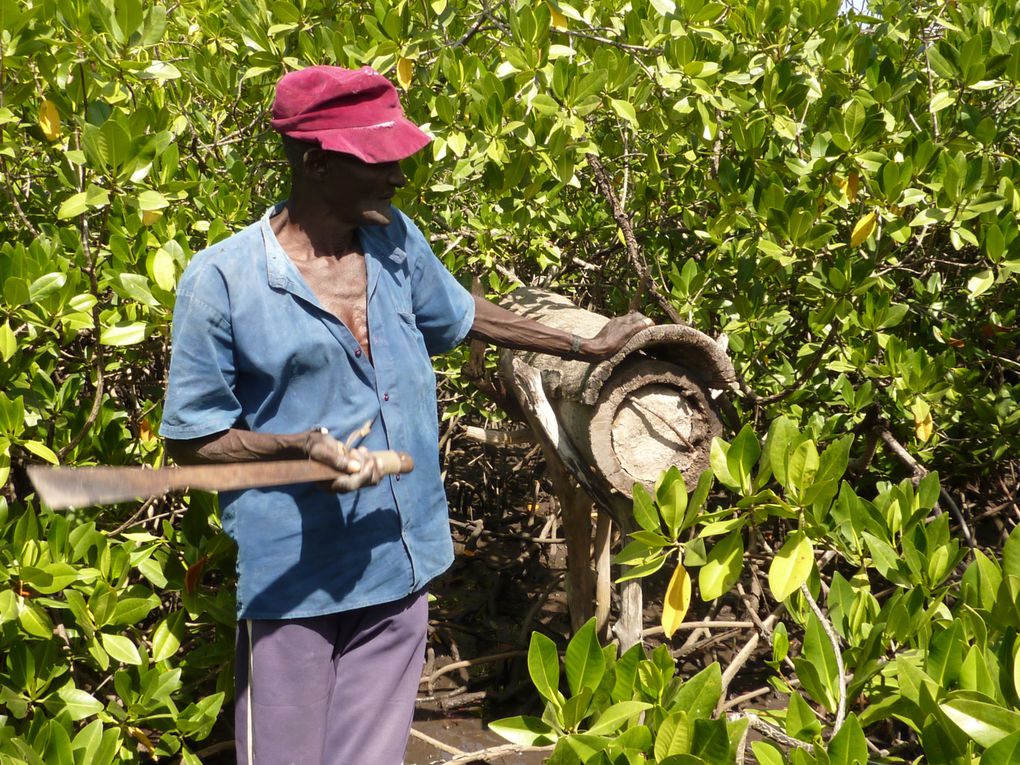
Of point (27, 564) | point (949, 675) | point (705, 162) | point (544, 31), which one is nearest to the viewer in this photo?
point (949, 675)

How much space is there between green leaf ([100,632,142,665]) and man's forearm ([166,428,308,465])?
628 millimetres

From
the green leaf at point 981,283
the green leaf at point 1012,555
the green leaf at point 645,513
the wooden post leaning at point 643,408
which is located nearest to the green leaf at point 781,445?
the green leaf at point 645,513

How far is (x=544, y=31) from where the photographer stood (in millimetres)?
2627

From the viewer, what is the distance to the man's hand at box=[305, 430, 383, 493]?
1.73 metres

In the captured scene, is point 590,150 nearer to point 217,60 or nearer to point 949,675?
point 217,60

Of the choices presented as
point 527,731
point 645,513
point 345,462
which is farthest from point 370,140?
point 527,731

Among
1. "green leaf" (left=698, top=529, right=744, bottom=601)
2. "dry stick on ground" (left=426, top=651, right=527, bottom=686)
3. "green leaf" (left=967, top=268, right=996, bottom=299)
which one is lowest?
"dry stick on ground" (left=426, top=651, right=527, bottom=686)

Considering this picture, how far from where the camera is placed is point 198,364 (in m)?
1.85

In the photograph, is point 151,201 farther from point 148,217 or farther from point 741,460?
point 741,460

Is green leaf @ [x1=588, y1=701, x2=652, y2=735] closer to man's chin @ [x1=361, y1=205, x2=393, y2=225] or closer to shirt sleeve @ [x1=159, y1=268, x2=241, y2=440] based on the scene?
shirt sleeve @ [x1=159, y1=268, x2=241, y2=440]

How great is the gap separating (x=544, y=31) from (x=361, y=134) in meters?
0.93

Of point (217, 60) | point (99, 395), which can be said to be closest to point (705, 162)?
point (217, 60)

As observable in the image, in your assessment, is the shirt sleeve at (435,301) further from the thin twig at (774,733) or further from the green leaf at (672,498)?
the thin twig at (774,733)

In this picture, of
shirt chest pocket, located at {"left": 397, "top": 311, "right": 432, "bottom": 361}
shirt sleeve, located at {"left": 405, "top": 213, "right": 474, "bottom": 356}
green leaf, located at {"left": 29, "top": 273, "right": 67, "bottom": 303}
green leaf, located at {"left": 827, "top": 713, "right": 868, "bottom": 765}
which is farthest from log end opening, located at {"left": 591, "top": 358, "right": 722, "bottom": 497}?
green leaf, located at {"left": 29, "top": 273, "right": 67, "bottom": 303}
